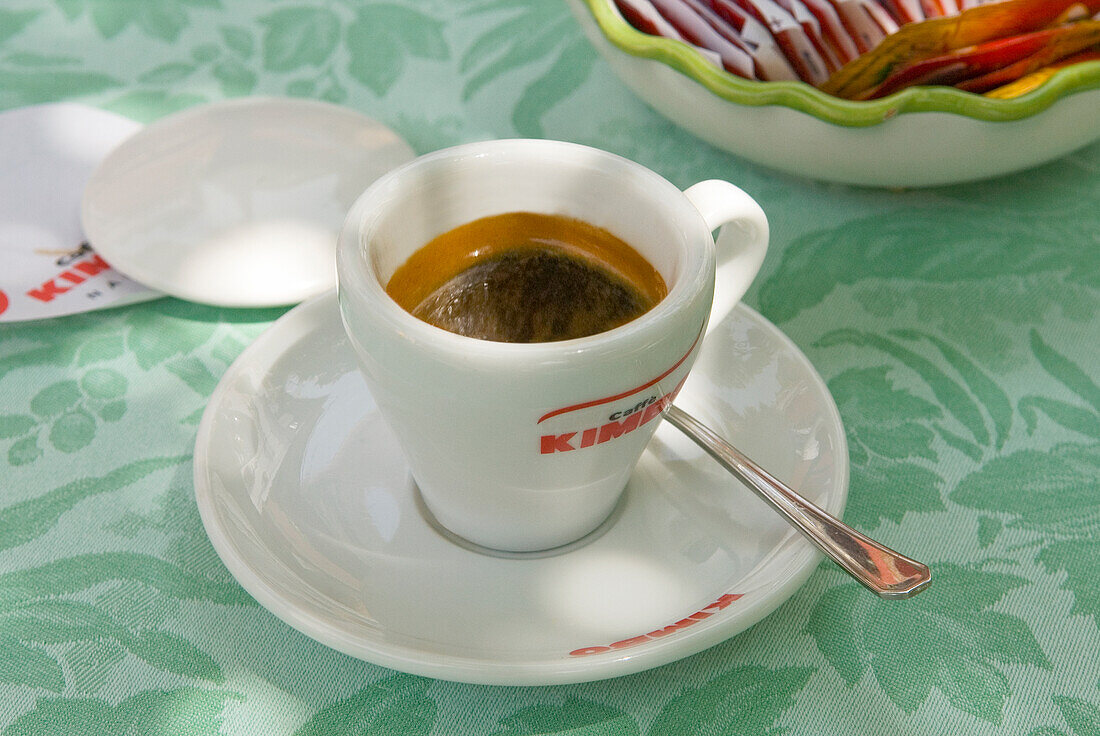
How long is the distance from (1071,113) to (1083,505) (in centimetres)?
30

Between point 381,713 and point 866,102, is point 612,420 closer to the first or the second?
point 381,713

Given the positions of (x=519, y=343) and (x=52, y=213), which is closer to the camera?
(x=519, y=343)

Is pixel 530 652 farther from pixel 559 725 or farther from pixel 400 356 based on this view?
pixel 400 356

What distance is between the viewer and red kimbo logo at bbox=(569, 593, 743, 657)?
0.44m

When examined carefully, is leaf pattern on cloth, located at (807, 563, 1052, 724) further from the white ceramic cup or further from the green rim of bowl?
the green rim of bowl

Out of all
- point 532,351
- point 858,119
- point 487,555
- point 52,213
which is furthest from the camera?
point 52,213

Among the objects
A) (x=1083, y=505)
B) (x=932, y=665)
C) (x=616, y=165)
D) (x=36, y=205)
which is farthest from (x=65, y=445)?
(x=1083, y=505)

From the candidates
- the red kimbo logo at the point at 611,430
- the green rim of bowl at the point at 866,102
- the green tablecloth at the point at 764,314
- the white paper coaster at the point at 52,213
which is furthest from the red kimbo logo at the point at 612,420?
the white paper coaster at the point at 52,213

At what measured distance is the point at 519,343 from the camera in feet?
1.57

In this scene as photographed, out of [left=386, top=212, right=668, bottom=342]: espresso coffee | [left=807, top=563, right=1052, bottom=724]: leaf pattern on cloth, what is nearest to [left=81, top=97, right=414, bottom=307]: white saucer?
[left=386, top=212, right=668, bottom=342]: espresso coffee

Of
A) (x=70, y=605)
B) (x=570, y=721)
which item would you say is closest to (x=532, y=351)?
(x=570, y=721)

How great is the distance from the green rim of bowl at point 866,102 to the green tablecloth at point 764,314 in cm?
14

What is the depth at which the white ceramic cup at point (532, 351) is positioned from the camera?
0.43m

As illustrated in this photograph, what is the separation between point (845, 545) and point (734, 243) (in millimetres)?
195
